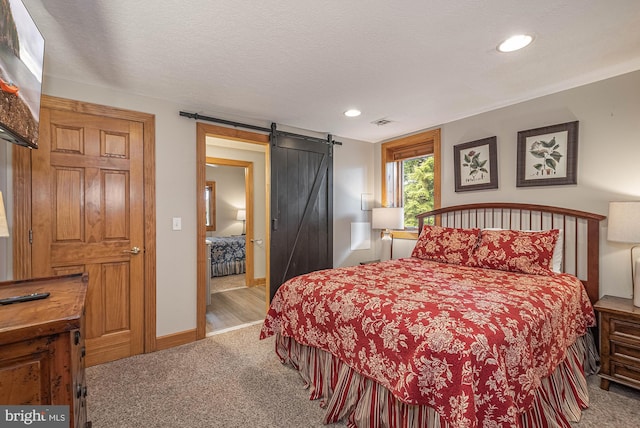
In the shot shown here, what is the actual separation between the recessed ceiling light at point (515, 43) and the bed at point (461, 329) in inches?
60.0

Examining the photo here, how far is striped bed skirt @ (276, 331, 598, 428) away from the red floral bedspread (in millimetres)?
123

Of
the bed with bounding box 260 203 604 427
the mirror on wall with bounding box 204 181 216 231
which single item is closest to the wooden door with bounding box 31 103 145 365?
the bed with bounding box 260 203 604 427

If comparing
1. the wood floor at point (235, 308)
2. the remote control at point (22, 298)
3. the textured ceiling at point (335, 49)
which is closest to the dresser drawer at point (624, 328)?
the textured ceiling at point (335, 49)

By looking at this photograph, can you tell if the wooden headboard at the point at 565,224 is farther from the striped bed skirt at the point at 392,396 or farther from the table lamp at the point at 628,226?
the striped bed skirt at the point at 392,396

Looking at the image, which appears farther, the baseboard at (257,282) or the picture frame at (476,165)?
the baseboard at (257,282)

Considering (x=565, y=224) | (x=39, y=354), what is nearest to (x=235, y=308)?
(x=39, y=354)

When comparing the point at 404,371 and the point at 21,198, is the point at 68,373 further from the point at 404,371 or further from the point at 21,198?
the point at 21,198

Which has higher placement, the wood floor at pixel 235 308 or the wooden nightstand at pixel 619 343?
the wooden nightstand at pixel 619 343

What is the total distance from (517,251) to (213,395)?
105 inches

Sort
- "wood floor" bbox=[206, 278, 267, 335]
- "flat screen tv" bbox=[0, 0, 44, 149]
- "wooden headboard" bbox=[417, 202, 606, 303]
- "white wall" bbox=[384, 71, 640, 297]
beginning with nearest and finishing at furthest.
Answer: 1. "flat screen tv" bbox=[0, 0, 44, 149]
2. "white wall" bbox=[384, 71, 640, 297]
3. "wooden headboard" bbox=[417, 202, 606, 303]
4. "wood floor" bbox=[206, 278, 267, 335]

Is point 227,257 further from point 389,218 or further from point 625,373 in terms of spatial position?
point 625,373

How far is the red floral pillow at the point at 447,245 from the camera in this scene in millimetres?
2955

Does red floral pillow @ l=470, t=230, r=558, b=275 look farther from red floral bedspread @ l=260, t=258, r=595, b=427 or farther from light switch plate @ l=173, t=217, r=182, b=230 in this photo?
light switch plate @ l=173, t=217, r=182, b=230

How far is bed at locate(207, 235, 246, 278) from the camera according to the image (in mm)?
5973
